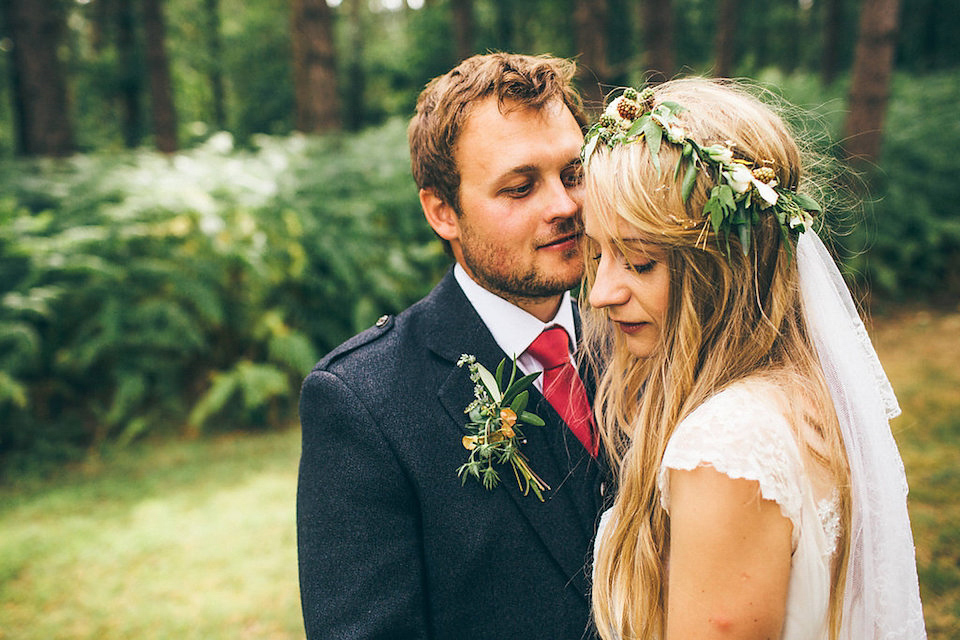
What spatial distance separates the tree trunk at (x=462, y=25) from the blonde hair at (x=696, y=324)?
16.0 meters

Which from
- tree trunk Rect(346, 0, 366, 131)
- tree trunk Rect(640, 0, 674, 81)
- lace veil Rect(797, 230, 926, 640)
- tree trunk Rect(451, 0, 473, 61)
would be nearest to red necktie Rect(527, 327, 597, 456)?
lace veil Rect(797, 230, 926, 640)

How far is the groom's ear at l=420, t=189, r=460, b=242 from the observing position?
96.0 inches

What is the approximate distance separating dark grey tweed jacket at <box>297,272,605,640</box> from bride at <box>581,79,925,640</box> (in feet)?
0.55

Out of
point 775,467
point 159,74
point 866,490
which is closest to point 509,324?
point 775,467

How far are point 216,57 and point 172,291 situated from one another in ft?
72.5

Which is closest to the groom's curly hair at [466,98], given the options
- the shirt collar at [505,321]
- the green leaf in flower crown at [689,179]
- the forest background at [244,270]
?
the shirt collar at [505,321]

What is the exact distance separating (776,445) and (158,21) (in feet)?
53.6

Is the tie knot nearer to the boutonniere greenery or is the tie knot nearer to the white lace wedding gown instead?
the boutonniere greenery

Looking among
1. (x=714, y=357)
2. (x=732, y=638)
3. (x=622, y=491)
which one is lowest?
(x=732, y=638)

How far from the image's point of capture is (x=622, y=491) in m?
1.86

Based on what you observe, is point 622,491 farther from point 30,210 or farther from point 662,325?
point 30,210

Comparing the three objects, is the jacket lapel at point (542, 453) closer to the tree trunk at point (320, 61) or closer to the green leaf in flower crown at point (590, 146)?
the green leaf in flower crown at point (590, 146)

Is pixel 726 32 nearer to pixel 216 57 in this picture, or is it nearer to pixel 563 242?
pixel 563 242

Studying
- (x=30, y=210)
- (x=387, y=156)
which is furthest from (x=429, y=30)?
(x=30, y=210)
